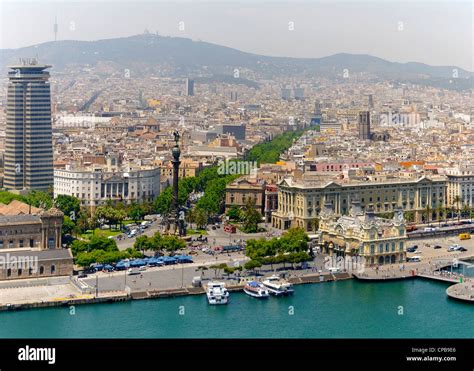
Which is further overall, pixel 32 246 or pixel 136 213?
pixel 136 213

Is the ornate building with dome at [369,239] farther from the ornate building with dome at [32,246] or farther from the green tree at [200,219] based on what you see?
the ornate building with dome at [32,246]

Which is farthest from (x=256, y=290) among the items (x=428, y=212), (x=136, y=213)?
(x=428, y=212)

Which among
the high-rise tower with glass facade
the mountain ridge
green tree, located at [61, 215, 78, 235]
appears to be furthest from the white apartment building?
the mountain ridge

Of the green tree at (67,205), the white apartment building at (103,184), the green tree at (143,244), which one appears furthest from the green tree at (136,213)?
the green tree at (143,244)

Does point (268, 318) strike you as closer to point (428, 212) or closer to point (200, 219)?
point (200, 219)

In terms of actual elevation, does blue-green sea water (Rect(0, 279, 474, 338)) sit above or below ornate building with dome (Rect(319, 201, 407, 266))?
below

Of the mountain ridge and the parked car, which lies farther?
the mountain ridge

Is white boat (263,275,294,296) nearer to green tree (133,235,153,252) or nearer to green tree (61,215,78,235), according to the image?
green tree (133,235,153,252)
